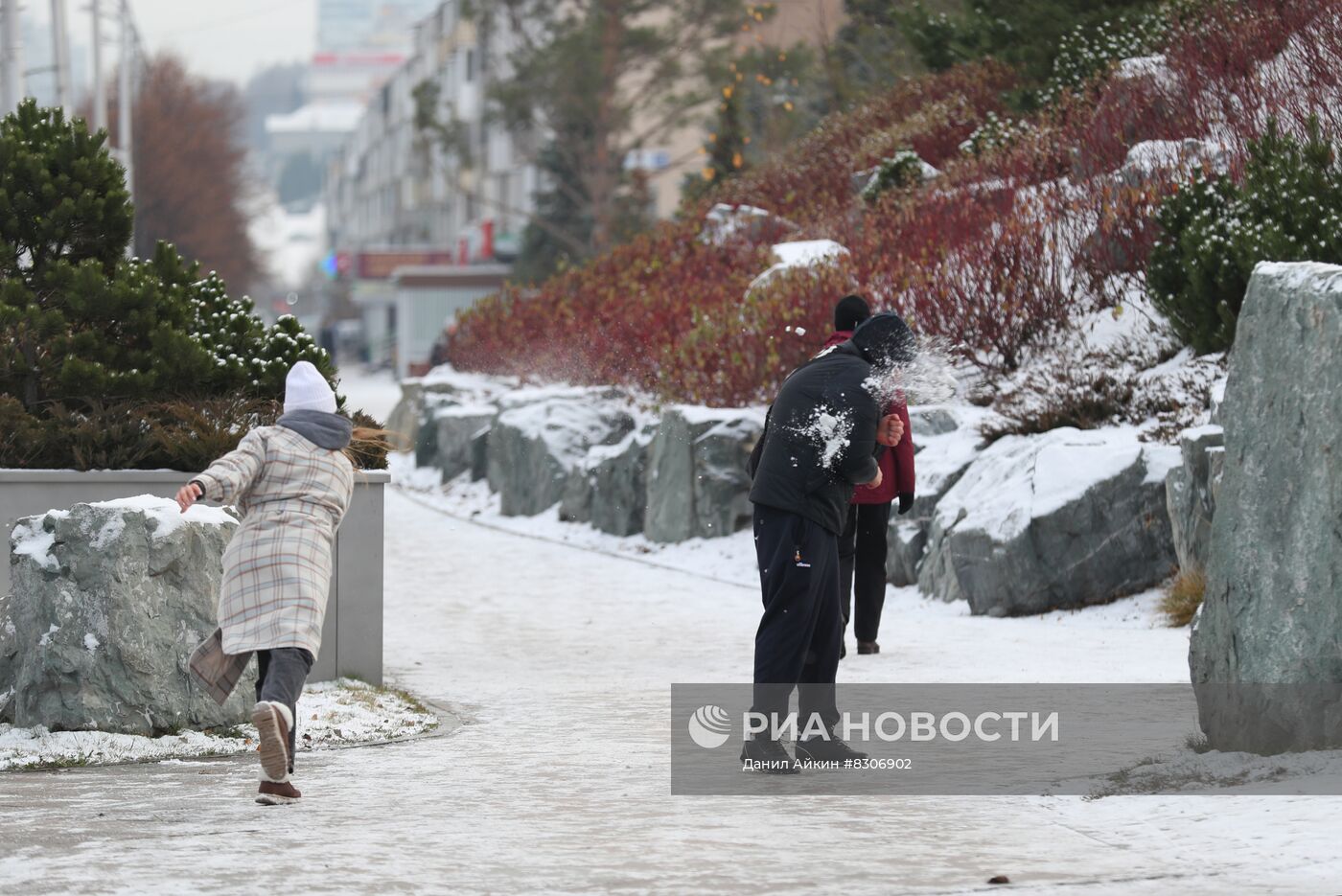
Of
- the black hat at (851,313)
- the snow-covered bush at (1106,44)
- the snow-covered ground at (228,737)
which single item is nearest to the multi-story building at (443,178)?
the snow-covered bush at (1106,44)

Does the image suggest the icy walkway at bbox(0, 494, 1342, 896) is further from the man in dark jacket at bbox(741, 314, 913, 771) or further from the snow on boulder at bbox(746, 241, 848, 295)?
the snow on boulder at bbox(746, 241, 848, 295)

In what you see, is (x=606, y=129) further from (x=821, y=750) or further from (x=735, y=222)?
(x=821, y=750)

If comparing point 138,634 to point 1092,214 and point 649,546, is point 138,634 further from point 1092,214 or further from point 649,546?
point 1092,214

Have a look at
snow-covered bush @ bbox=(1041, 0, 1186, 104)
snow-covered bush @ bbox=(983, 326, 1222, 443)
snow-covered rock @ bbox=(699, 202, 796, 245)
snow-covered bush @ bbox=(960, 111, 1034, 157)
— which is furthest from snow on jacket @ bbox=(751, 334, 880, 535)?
snow-covered rock @ bbox=(699, 202, 796, 245)

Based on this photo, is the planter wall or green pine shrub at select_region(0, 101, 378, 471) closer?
the planter wall

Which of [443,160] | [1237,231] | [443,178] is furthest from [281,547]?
[443,160]

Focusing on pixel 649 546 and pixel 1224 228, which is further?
pixel 649 546

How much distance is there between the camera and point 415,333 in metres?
60.4

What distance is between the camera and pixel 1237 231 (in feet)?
48.3

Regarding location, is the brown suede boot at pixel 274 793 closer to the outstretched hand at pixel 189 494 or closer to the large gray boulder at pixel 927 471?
the outstretched hand at pixel 189 494

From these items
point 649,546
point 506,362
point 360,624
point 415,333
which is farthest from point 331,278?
point 360,624

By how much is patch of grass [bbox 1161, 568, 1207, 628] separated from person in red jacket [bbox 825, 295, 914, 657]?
6.53 ft

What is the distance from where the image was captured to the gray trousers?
23.4 ft

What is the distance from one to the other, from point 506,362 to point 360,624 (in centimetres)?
1893
